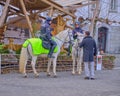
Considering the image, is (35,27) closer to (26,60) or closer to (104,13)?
A: (26,60)

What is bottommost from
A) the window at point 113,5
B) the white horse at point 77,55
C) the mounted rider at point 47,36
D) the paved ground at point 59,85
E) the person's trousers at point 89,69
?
the paved ground at point 59,85

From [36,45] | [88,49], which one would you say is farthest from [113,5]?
[36,45]

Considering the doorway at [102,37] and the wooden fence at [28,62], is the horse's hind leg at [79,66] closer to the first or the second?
the wooden fence at [28,62]

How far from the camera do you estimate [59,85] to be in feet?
54.6

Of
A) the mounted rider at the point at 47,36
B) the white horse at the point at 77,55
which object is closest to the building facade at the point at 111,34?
the white horse at the point at 77,55

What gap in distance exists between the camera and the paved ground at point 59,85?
14586 mm

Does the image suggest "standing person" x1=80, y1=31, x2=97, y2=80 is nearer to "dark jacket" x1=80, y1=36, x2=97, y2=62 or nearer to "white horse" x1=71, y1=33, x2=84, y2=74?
"dark jacket" x1=80, y1=36, x2=97, y2=62

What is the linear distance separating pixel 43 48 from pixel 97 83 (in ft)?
9.42

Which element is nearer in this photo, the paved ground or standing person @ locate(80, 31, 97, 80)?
the paved ground

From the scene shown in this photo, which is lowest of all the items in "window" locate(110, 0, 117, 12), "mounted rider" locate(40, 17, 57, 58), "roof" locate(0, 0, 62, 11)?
"mounted rider" locate(40, 17, 57, 58)

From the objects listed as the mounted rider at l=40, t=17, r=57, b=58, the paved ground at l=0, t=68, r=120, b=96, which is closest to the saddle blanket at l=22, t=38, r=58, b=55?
the mounted rider at l=40, t=17, r=57, b=58

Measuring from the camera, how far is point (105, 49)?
160 ft

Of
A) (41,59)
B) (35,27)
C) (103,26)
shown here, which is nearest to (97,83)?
(41,59)

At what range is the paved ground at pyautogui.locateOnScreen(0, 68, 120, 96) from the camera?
14.6m
